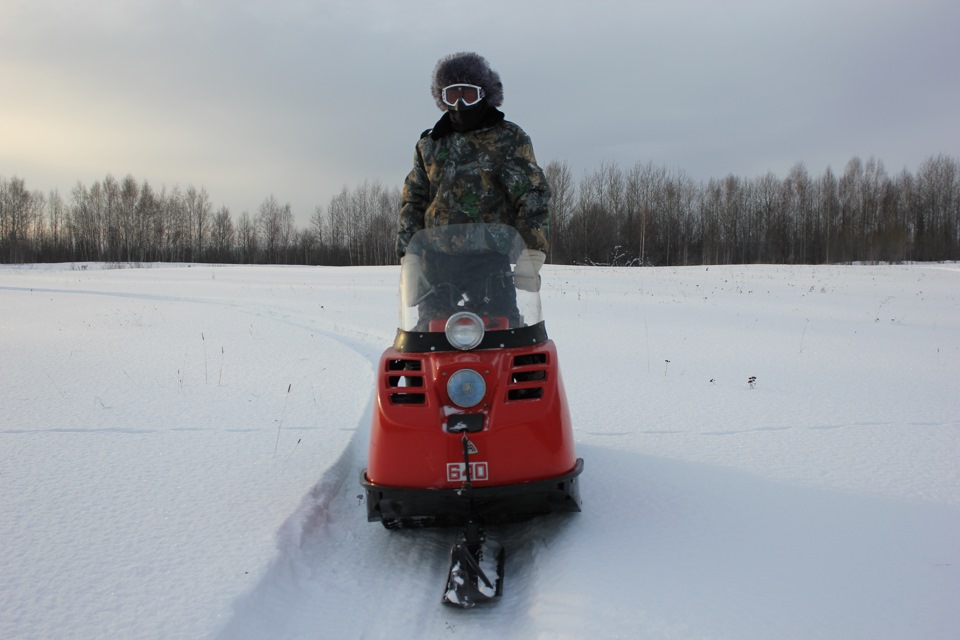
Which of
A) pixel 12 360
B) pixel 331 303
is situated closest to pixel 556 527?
pixel 12 360

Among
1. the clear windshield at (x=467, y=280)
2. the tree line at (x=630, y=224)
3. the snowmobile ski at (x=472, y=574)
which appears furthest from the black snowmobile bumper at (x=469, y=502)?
the tree line at (x=630, y=224)

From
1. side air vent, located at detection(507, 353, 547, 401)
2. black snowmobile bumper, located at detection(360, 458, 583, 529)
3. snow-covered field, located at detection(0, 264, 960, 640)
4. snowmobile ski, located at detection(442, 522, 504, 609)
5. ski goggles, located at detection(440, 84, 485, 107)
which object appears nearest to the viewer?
snow-covered field, located at detection(0, 264, 960, 640)

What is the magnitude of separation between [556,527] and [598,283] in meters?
18.8

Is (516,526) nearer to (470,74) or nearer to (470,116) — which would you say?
(470,116)

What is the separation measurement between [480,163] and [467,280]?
0.78 metres

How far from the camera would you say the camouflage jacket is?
11.4 ft

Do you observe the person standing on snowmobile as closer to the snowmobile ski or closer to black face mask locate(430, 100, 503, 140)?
black face mask locate(430, 100, 503, 140)

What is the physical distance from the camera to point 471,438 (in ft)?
8.95

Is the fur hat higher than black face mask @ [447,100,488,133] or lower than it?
higher

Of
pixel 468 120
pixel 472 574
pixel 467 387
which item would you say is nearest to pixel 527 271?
pixel 467 387

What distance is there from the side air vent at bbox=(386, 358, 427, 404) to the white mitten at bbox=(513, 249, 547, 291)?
0.79m

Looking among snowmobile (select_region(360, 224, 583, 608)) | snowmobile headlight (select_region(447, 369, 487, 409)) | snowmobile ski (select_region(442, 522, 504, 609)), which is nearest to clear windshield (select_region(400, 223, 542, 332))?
snowmobile (select_region(360, 224, 583, 608))

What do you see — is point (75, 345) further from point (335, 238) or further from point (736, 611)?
point (335, 238)

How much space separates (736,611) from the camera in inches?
88.1
